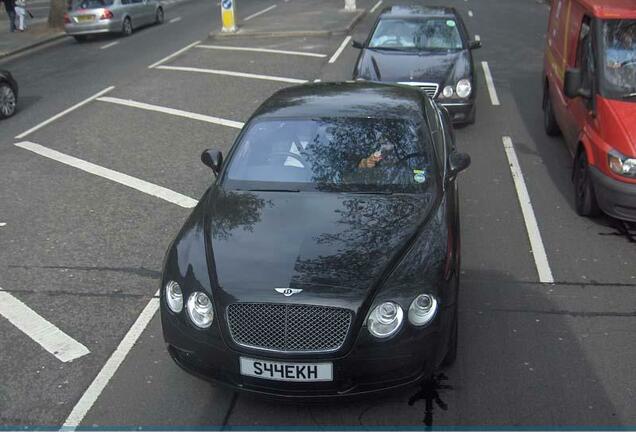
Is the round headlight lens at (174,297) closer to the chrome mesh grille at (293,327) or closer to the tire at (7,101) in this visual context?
the chrome mesh grille at (293,327)

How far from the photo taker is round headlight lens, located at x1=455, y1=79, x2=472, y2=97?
10.4 metres

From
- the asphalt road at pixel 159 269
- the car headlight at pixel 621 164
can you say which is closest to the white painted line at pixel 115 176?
the asphalt road at pixel 159 269

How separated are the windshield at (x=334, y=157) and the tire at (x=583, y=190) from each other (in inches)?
103

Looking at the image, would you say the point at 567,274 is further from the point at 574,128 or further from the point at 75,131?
the point at 75,131

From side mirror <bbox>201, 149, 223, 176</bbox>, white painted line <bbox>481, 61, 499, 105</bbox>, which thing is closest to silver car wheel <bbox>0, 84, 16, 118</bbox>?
side mirror <bbox>201, 149, 223, 176</bbox>

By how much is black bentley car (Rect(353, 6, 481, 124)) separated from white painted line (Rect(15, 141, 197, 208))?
3.57m

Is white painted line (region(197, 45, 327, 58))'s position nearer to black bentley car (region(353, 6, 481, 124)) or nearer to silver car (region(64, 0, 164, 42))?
silver car (region(64, 0, 164, 42))

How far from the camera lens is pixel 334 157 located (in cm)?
559

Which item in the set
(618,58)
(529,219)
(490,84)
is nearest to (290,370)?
(529,219)

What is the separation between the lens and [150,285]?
6.40 meters

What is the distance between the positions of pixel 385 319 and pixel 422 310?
0.79 ft

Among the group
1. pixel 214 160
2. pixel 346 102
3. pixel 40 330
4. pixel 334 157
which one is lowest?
pixel 40 330

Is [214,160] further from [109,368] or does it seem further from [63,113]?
[63,113]

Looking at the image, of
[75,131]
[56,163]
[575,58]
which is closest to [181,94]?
[75,131]
